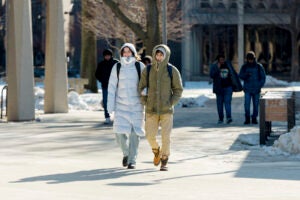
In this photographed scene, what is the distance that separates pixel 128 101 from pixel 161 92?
507 mm

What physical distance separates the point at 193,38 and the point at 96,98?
95.4 feet

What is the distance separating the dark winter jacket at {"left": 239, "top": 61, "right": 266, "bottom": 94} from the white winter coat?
829 cm

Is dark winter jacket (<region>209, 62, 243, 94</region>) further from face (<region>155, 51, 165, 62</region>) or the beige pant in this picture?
face (<region>155, 51, 165, 62</region>)

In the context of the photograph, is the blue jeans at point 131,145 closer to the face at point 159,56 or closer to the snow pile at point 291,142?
the face at point 159,56

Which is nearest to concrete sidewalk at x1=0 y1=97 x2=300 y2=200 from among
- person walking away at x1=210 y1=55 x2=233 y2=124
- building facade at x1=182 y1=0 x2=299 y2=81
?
person walking away at x1=210 y1=55 x2=233 y2=124

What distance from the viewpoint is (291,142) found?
1502 cm

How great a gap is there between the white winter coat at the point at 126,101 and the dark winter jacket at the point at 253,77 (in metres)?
8.29

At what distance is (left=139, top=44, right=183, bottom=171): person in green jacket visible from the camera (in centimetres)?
1299

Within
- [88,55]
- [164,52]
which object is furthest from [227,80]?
[88,55]

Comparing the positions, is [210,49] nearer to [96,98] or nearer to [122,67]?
[96,98]

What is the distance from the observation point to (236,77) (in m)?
21.3

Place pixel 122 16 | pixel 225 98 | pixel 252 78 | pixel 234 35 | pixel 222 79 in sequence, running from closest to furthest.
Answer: pixel 252 78 → pixel 222 79 → pixel 225 98 → pixel 122 16 → pixel 234 35

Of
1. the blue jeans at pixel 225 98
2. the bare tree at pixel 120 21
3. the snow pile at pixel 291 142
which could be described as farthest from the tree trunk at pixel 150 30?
the snow pile at pixel 291 142

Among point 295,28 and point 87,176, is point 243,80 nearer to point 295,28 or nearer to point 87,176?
point 87,176
